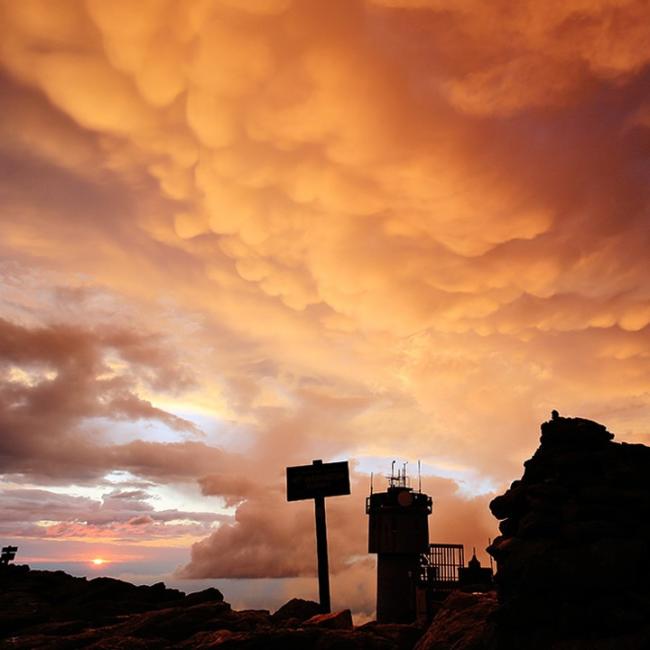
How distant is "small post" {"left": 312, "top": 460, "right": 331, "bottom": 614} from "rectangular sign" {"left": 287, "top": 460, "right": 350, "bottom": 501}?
0.28m

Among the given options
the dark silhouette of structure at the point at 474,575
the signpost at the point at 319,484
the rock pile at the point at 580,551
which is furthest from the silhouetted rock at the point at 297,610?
→ the dark silhouette of structure at the point at 474,575

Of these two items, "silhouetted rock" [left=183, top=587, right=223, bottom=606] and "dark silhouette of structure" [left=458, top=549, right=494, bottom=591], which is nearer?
"silhouetted rock" [left=183, top=587, right=223, bottom=606]

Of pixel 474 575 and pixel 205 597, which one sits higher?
pixel 205 597

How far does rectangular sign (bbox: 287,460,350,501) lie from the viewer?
781 inches

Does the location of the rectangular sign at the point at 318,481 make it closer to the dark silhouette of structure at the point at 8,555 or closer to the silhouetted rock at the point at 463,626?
the silhouetted rock at the point at 463,626

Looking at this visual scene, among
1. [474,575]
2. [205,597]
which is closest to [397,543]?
[474,575]

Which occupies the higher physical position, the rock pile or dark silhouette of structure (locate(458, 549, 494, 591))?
the rock pile

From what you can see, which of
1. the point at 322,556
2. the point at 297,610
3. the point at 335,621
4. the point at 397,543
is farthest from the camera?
the point at 397,543

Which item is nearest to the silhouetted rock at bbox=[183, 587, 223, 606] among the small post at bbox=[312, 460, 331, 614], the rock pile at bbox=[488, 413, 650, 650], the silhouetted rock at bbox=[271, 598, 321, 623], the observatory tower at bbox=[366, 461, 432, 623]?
the silhouetted rock at bbox=[271, 598, 321, 623]

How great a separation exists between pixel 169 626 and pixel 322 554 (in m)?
6.02

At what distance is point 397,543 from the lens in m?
42.3

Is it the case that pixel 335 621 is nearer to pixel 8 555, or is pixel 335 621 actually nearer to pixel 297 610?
pixel 297 610

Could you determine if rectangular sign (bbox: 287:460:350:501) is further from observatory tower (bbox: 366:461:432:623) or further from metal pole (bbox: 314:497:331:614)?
observatory tower (bbox: 366:461:432:623)

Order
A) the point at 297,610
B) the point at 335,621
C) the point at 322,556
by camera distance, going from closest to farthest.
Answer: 1. the point at 335,621
2. the point at 297,610
3. the point at 322,556
